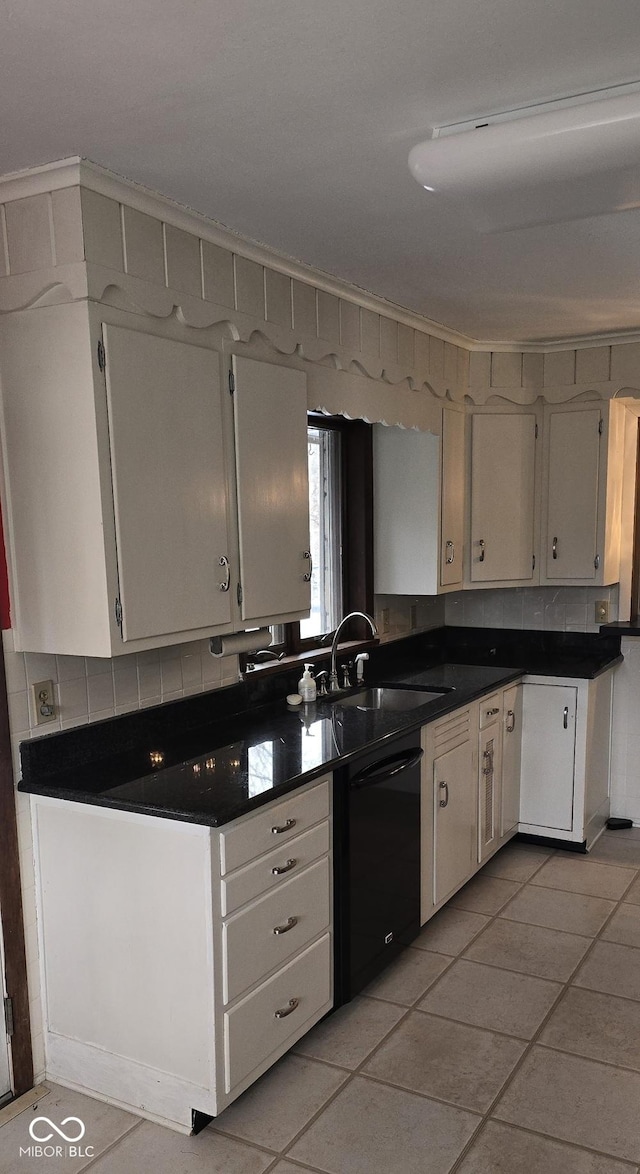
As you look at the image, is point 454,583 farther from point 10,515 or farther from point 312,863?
point 10,515

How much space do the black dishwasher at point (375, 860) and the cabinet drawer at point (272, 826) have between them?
0.38 feet

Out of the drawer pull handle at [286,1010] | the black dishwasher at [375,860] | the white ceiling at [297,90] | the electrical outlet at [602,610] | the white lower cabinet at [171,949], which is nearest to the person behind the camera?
the white ceiling at [297,90]

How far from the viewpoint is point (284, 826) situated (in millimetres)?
2379

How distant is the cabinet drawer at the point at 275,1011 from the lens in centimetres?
220

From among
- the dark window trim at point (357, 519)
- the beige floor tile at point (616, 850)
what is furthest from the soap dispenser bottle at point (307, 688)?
the beige floor tile at point (616, 850)

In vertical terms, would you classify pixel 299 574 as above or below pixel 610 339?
below

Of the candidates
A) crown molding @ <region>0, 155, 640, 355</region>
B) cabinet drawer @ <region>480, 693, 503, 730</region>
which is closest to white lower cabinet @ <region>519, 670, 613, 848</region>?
cabinet drawer @ <region>480, 693, 503, 730</region>

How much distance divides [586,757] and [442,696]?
0.96m

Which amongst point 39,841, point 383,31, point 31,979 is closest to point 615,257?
point 383,31

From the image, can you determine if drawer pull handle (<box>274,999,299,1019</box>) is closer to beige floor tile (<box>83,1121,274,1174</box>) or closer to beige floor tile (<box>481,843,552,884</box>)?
beige floor tile (<box>83,1121,274,1174</box>)

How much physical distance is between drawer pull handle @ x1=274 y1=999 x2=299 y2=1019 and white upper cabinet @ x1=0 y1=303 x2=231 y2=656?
3.52 feet

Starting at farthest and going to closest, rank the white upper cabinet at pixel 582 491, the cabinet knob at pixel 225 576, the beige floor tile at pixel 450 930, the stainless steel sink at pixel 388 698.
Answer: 1. the white upper cabinet at pixel 582 491
2. the stainless steel sink at pixel 388 698
3. the beige floor tile at pixel 450 930
4. the cabinet knob at pixel 225 576

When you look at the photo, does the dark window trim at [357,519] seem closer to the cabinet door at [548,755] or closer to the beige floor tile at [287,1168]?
the cabinet door at [548,755]

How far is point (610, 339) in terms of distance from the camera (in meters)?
4.05
